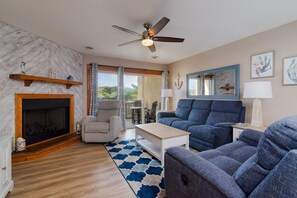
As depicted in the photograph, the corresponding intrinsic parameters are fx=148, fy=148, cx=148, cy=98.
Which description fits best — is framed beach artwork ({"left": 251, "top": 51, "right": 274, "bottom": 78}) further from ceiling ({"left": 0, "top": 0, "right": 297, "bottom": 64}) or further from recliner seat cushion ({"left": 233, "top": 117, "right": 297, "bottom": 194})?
recliner seat cushion ({"left": 233, "top": 117, "right": 297, "bottom": 194})

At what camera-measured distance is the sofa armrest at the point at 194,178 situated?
35.6 inches

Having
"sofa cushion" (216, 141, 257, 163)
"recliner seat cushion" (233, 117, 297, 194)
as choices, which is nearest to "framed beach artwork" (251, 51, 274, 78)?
"sofa cushion" (216, 141, 257, 163)

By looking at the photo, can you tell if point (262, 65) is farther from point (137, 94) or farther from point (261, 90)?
point (137, 94)

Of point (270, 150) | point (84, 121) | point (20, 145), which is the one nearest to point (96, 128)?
point (84, 121)

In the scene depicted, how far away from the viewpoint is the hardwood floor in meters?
1.75

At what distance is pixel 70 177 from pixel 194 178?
1.81 m

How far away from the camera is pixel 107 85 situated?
4.66 m

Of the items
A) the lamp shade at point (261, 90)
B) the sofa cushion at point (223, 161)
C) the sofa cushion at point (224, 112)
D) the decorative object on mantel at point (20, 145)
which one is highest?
the lamp shade at point (261, 90)

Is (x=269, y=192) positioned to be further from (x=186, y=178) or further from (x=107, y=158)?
(x=107, y=158)

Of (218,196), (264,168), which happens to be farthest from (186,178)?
(264,168)

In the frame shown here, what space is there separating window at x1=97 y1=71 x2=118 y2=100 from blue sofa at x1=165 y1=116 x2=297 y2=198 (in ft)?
12.0

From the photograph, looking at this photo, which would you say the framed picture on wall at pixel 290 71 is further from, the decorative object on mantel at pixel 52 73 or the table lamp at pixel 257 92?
the decorative object on mantel at pixel 52 73

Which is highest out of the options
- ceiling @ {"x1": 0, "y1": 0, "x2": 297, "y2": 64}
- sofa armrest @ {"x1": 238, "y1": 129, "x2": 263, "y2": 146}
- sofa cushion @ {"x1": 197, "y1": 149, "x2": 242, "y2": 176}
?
ceiling @ {"x1": 0, "y1": 0, "x2": 297, "y2": 64}

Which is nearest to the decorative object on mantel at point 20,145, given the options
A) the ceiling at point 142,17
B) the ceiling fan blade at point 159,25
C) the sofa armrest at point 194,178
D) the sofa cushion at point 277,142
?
the ceiling at point 142,17
